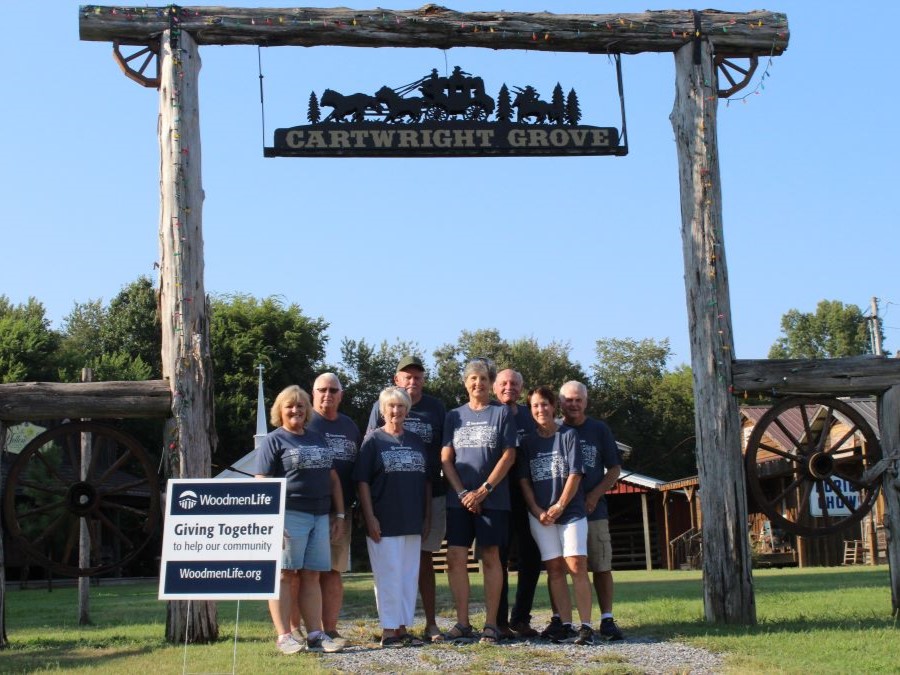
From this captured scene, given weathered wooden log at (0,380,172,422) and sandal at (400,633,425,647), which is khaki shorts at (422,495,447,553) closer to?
sandal at (400,633,425,647)

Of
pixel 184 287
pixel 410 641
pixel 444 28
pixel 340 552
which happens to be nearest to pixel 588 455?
pixel 410 641

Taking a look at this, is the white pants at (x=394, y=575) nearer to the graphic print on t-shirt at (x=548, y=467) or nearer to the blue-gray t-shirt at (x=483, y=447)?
the blue-gray t-shirt at (x=483, y=447)

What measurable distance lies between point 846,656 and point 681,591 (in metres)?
6.62

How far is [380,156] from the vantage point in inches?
364

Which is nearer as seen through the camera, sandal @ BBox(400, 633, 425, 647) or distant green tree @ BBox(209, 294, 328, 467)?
sandal @ BBox(400, 633, 425, 647)

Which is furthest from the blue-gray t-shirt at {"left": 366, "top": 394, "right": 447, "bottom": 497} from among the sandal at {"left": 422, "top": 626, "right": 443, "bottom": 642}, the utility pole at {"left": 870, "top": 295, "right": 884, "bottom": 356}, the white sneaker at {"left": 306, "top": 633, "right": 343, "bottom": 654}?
the utility pole at {"left": 870, "top": 295, "right": 884, "bottom": 356}

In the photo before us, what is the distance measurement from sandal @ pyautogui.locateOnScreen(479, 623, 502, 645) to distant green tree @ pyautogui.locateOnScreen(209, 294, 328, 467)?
1118 inches

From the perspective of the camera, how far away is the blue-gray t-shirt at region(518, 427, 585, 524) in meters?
7.56

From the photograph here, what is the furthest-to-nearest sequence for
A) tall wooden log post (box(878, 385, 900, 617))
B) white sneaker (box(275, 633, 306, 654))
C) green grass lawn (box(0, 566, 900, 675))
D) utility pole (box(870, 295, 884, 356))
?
utility pole (box(870, 295, 884, 356)) < tall wooden log post (box(878, 385, 900, 617)) < white sneaker (box(275, 633, 306, 654)) < green grass lawn (box(0, 566, 900, 675))

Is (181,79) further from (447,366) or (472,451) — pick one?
(447,366)

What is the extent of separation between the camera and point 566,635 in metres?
7.60

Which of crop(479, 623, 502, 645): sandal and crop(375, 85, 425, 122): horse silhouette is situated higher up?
crop(375, 85, 425, 122): horse silhouette


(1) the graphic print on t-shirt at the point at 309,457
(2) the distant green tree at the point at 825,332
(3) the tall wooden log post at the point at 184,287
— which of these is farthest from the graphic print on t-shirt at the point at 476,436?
(2) the distant green tree at the point at 825,332

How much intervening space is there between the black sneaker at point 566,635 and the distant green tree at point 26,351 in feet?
92.8
